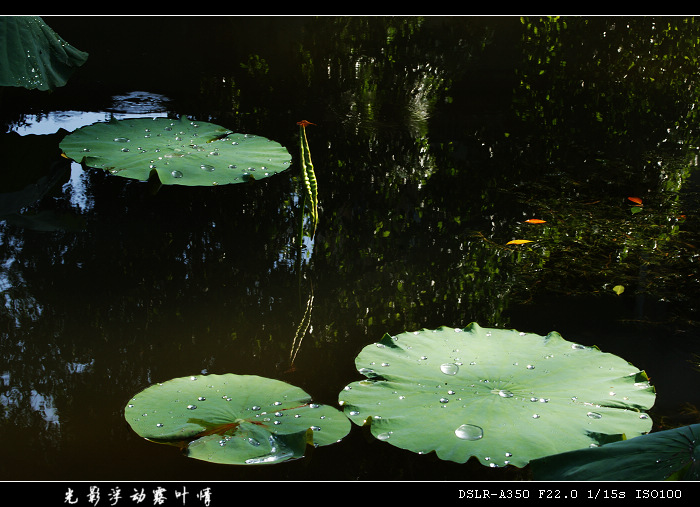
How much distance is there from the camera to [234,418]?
1435 mm

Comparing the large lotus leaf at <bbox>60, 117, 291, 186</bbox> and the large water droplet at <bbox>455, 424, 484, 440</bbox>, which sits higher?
the large lotus leaf at <bbox>60, 117, 291, 186</bbox>

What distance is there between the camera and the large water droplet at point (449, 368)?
5.26ft

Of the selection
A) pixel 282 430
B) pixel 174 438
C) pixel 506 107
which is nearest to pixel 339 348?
pixel 282 430

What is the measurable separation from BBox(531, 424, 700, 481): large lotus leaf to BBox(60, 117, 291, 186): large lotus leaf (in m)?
1.91

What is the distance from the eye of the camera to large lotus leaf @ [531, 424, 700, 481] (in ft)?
3.15

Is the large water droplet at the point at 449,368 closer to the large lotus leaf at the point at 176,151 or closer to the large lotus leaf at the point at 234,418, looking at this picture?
the large lotus leaf at the point at 234,418

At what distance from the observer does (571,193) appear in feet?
9.62

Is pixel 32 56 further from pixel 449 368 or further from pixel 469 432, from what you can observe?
pixel 469 432

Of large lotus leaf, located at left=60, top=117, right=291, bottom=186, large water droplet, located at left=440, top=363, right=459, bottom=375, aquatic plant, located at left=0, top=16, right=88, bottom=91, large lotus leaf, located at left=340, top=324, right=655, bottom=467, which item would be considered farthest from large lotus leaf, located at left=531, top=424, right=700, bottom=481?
aquatic plant, located at left=0, top=16, right=88, bottom=91

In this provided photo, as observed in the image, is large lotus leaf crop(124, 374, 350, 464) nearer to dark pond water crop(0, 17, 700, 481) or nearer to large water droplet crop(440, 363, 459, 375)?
dark pond water crop(0, 17, 700, 481)

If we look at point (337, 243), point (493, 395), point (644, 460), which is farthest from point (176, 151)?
point (644, 460)

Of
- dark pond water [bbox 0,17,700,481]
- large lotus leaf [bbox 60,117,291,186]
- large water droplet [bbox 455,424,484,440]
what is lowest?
dark pond water [bbox 0,17,700,481]

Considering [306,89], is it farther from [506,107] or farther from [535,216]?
[535,216]

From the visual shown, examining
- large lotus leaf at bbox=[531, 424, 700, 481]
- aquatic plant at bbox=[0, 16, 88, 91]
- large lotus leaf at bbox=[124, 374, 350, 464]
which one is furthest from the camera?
aquatic plant at bbox=[0, 16, 88, 91]
